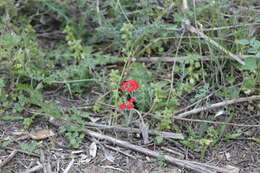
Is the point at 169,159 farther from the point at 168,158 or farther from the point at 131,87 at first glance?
the point at 131,87

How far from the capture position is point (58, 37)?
143 inches

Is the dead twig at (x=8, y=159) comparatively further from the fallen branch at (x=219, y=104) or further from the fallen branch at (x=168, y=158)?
the fallen branch at (x=219, y=104)

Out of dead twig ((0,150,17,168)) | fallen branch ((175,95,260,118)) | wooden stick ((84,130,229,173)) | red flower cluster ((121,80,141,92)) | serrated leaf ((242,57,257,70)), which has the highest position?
serrated leaf ((242,57,257,70))

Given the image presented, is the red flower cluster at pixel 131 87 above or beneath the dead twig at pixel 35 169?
above

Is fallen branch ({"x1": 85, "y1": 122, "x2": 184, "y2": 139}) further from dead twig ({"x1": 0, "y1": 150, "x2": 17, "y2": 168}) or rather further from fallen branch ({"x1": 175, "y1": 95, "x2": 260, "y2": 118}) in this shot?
dead twig ({"x1": 0, "y1": 150, "x2": 17, "y2": 168})

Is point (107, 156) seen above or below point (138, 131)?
below

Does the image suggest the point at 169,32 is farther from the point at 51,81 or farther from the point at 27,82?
the point at 27,82

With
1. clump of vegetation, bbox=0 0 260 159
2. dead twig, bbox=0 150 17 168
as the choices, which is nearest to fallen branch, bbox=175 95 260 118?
clump of vegetation, bbox=0 0 260 159

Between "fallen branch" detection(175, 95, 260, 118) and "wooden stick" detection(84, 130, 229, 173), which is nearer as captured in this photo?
"wooden stick" detection(84, 130, 229, 173)

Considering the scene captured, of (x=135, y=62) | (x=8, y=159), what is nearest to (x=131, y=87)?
(x=135, y=62)

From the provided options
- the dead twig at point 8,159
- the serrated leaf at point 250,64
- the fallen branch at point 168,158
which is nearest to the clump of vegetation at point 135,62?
the serrated leaf at point 250,64

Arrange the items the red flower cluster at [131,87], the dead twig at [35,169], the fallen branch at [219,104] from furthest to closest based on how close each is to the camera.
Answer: the fallen branch at [219,104], the red flower cluster at [131,87], the dead twig at [35,169]

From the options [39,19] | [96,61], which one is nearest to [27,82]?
[96,61]

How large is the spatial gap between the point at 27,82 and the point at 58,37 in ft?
2.51
